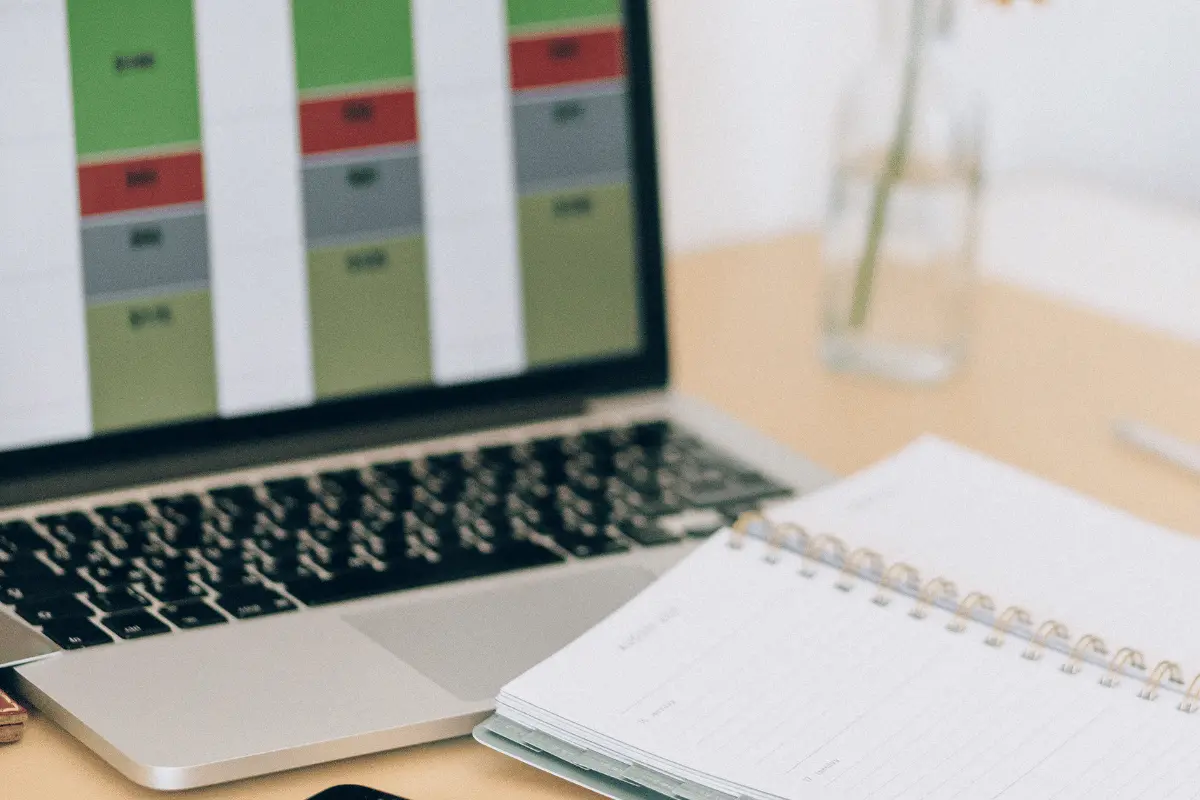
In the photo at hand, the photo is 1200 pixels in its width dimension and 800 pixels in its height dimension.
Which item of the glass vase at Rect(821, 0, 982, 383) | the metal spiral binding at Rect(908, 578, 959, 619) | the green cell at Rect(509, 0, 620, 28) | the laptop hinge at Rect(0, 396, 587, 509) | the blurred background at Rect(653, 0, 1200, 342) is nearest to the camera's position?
the metal spiral binding at Rect(908, 578, 959, 619)

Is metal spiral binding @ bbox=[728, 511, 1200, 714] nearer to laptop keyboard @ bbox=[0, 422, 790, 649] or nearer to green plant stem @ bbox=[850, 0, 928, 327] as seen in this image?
laptop keyboard @ bbox=[0, 422, 790, 649]

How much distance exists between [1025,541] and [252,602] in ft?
1.07

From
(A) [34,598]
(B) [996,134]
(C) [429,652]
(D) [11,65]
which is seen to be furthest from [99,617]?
(B) [996,134]

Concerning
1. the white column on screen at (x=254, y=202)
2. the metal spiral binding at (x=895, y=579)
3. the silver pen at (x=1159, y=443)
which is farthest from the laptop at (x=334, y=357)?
the silver pen at (x=1159, y=443)

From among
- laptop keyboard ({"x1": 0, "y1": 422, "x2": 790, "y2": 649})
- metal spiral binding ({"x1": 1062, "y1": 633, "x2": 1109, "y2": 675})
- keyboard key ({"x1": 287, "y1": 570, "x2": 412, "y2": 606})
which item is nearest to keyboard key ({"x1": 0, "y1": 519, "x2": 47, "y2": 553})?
laptop keyboard ({"x1": 0, "y1": 422, "x2": 790, "y2": 649})

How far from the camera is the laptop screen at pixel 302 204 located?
29.8 inches

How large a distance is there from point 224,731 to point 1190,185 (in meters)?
0.99

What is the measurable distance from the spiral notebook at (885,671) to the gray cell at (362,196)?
252 mm

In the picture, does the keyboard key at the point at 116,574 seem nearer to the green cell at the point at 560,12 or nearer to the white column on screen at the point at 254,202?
the white column on screen at the point at 254,202

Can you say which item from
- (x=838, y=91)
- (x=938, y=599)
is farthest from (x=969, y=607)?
(x=838, y=91)

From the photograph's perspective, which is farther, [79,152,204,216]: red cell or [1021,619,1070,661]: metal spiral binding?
[79,152,204,216]: red cell

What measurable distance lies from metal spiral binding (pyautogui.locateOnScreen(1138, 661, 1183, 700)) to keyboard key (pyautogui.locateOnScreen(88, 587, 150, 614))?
384 mm

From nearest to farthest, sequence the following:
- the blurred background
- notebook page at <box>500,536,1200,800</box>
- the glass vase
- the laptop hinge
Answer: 1. notebook page at <box>500,536,1200,800</box>
2. the laptop hinge
3. the glass vase
4. the blurred background

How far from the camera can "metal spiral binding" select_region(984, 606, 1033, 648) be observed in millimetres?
615
